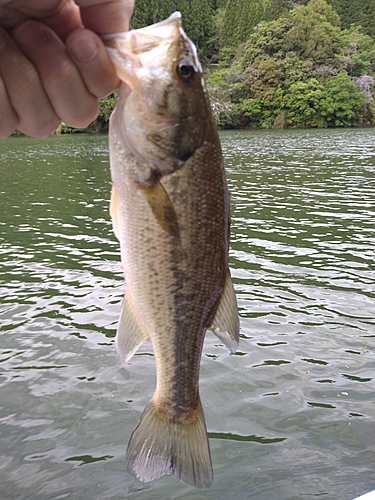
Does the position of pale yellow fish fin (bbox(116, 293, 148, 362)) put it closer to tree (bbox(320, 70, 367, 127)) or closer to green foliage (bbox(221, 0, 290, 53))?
tree (bbox(320, 70, 367, 127))

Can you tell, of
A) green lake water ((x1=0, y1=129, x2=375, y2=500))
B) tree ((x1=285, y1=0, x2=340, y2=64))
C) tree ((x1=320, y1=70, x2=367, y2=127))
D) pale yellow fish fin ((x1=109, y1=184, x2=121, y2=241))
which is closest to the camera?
pale yellow fish fin ((x1=109, y1=184, x2=121, y2=241))

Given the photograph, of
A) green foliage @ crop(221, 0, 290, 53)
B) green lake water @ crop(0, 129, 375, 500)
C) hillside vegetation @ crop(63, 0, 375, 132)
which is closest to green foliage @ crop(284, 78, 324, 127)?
hillside vegetation @ crop(63, 0, 375, 132)

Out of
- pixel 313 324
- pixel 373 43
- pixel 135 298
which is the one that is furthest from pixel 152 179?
pixel 373 43

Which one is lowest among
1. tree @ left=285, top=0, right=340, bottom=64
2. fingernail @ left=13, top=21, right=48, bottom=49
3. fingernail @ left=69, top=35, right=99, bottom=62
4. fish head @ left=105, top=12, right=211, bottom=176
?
fish head @ left=105, top=12, right=211, bottom=176

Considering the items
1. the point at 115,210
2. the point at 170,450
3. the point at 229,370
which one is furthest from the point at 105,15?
the point at 229,370

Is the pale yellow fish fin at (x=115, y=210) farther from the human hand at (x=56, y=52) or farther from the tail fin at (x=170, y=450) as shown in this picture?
the tail fin at (x=170, y=450)

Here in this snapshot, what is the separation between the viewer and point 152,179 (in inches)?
70.0

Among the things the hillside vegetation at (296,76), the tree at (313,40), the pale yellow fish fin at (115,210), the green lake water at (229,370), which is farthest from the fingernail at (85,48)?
the tree at (313,40)

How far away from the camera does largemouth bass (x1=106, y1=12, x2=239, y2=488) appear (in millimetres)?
1770

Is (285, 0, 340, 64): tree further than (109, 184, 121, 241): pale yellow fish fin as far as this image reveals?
Yes

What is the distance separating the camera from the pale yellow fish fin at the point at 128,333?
6.61ft

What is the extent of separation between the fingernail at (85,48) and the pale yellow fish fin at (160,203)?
2.13 ft

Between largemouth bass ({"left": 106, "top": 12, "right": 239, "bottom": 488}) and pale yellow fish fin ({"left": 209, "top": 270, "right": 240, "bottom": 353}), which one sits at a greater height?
largemouth bass ({"left": 106, "top": 12, "right": 239, "bottom": 488})

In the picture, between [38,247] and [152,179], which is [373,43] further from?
[152,179]
